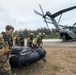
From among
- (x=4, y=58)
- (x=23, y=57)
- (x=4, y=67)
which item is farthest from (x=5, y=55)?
(x=23, y=57)

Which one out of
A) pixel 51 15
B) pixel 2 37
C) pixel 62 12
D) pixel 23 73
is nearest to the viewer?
pixel 2 37

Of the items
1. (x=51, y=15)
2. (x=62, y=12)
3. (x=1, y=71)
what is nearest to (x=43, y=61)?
(x=1, y=71)

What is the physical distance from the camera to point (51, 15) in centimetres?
2512

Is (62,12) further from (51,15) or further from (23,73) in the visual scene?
(23,73)

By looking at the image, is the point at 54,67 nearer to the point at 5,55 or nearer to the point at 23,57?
the point at 23,57

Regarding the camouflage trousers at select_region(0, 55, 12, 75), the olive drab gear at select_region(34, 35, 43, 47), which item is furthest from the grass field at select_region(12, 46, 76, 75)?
the camouflage trousers at select_region(0, 55, 12, 75)

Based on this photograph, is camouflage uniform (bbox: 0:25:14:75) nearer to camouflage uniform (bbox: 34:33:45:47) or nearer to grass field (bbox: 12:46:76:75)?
grass field (bbox: 12:46:76:75)

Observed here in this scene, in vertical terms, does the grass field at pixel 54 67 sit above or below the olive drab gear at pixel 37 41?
below

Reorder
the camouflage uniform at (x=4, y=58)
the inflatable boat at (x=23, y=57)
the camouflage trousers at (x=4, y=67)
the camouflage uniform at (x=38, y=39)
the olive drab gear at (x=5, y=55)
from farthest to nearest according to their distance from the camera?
1. the camouflage uniform at (x=38, y=39)
2. the inflatable boat at (x=23, y=57)
3. the camouflage trousers at (x=4, y=67)
4. the olive drab gear at (x=5, y=55)
5. the camouflage uniform at (x=4, y=58)

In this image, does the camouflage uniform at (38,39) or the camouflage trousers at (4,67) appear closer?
the camouflage trousers at (4,67)

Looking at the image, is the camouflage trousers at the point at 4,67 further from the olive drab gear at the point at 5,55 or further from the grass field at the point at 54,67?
the grass field at the point at 54,67

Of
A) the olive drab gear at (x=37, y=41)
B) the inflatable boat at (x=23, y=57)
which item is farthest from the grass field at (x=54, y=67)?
the olive drab gear at (x=37, y=41)

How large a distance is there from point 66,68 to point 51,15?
1673 cm

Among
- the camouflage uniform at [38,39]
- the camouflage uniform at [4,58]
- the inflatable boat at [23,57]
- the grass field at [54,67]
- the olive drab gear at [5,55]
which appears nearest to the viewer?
the camouflage uniform at [4,58]
